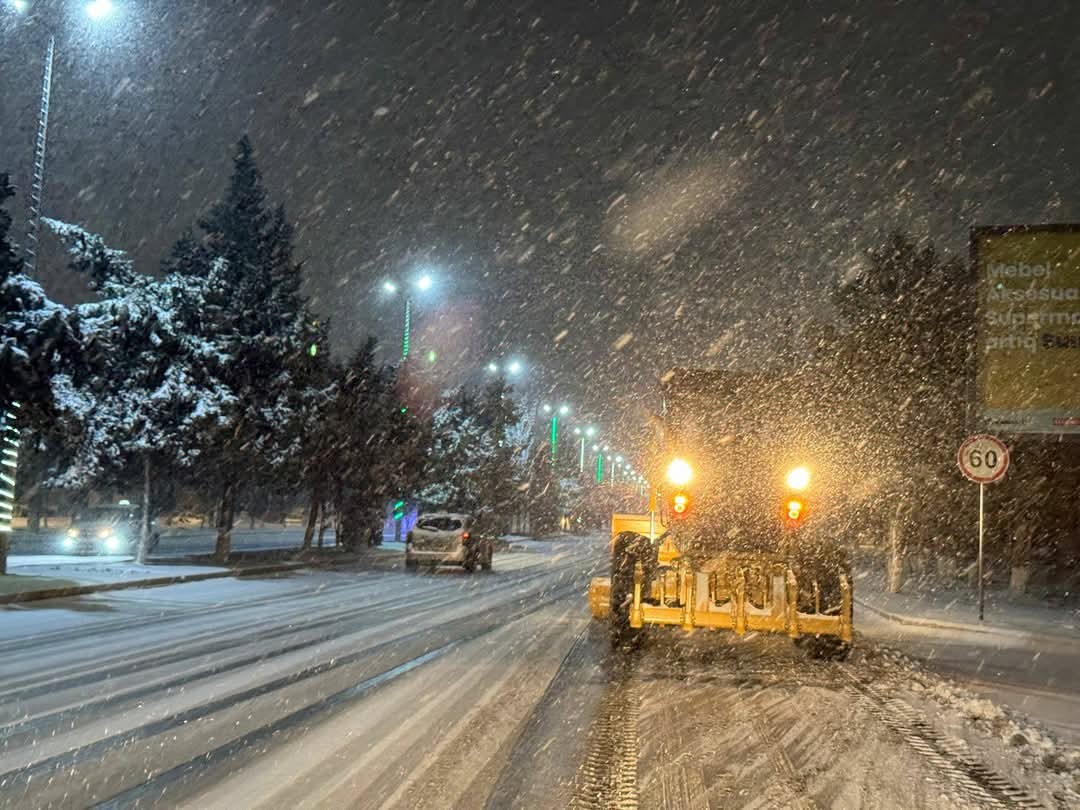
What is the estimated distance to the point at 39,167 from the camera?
19.7 meters

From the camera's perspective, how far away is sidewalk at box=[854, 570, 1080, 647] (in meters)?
16.3

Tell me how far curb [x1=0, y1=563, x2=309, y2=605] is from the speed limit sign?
1519 cm

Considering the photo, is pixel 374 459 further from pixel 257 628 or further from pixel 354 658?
pixel 354 658

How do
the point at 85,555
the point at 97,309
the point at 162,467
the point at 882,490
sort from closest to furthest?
the point at 97,309 < the point at 882,490 < the point at 162,467 < the point at 85,555

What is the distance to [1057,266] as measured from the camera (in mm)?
14578

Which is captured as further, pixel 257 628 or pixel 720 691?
pixel 257 628

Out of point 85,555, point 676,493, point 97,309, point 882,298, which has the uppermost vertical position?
point 882,298

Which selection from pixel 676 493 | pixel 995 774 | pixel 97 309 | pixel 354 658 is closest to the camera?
pixel 995 774

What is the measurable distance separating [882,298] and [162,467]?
18780 mm

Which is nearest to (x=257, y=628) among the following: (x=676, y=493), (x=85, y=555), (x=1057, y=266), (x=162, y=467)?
(x=676, y=493)

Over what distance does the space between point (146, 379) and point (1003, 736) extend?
21929mm

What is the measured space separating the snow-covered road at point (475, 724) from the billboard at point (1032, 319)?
4563 millimetres

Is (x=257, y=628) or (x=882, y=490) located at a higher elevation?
(x=882, y=490)

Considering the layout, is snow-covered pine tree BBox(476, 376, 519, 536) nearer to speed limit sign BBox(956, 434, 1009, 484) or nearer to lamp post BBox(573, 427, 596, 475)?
lamp post BBox(573, 427, 596, 475)
